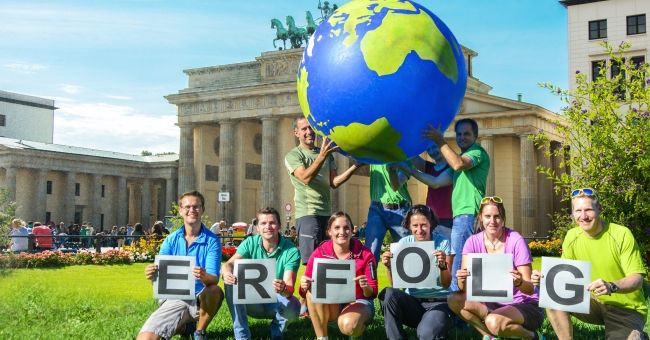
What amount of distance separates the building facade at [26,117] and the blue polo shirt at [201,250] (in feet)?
273

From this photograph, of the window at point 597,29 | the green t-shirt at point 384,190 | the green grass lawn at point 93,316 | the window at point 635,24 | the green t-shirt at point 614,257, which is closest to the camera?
the green t-shirt at point 614,257

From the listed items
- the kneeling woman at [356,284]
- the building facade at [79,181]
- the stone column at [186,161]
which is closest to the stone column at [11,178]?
the building facade at [79,181]

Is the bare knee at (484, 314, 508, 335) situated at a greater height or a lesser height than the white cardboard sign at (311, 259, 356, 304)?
lesser

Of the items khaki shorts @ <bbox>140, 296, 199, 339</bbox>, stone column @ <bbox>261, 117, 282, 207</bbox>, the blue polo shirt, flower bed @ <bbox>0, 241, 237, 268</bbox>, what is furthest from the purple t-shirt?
stone column @ <bbox>261, 117, 282, 207</bbox>

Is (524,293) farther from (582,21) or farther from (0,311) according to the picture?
(582,21)

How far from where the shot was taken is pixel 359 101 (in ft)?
22.4

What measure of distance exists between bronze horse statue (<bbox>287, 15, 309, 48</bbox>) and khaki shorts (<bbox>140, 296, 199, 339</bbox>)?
5193cm

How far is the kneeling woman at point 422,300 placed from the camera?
733 centimetres

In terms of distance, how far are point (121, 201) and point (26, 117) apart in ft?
78.4

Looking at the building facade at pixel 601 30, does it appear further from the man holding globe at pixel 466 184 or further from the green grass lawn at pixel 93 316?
the man holding globe at pixel 466 184

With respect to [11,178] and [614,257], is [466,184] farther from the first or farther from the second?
[11,178]

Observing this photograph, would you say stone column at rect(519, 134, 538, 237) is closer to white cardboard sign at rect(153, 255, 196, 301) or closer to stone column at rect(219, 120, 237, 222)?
stone column at rect(219, 120, 237, 222)

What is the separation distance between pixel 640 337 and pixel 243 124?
2144 inches

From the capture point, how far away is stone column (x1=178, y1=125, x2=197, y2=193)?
2402 inches
